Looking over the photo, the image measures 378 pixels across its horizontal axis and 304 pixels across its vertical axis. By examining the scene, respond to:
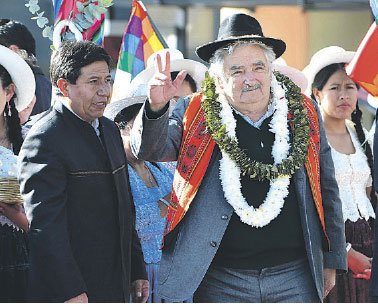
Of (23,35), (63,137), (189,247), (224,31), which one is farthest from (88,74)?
(23,35)

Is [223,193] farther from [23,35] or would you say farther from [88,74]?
[23,35]

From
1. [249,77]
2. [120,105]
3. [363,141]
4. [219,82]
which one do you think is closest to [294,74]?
[363,141]

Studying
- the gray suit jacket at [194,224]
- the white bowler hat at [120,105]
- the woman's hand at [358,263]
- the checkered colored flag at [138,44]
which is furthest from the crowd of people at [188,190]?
the checkered colored flag at [138,44]

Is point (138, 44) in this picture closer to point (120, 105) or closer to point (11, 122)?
point (120, 105)

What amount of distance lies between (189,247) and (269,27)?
7.80 metres

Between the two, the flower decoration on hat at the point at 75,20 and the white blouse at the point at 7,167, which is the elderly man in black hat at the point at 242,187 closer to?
the white blouse at the point at 7,167

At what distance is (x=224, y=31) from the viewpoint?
4008 millimetres

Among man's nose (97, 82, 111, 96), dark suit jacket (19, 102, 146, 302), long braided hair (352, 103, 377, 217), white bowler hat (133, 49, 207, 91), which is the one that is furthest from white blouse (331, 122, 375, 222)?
man's nose (97, 82, 111, 96)

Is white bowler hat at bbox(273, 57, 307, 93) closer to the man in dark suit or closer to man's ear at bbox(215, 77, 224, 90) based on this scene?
man's ear at bbox(215, 77, 224, 90)

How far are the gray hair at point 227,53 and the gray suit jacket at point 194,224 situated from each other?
1.09 feet

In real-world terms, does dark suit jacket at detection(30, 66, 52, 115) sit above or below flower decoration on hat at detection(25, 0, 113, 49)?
below

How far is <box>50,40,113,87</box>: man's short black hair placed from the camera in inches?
150

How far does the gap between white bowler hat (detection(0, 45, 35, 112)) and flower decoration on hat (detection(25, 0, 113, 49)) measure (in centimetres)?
28

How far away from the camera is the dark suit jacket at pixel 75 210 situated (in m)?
3.45
